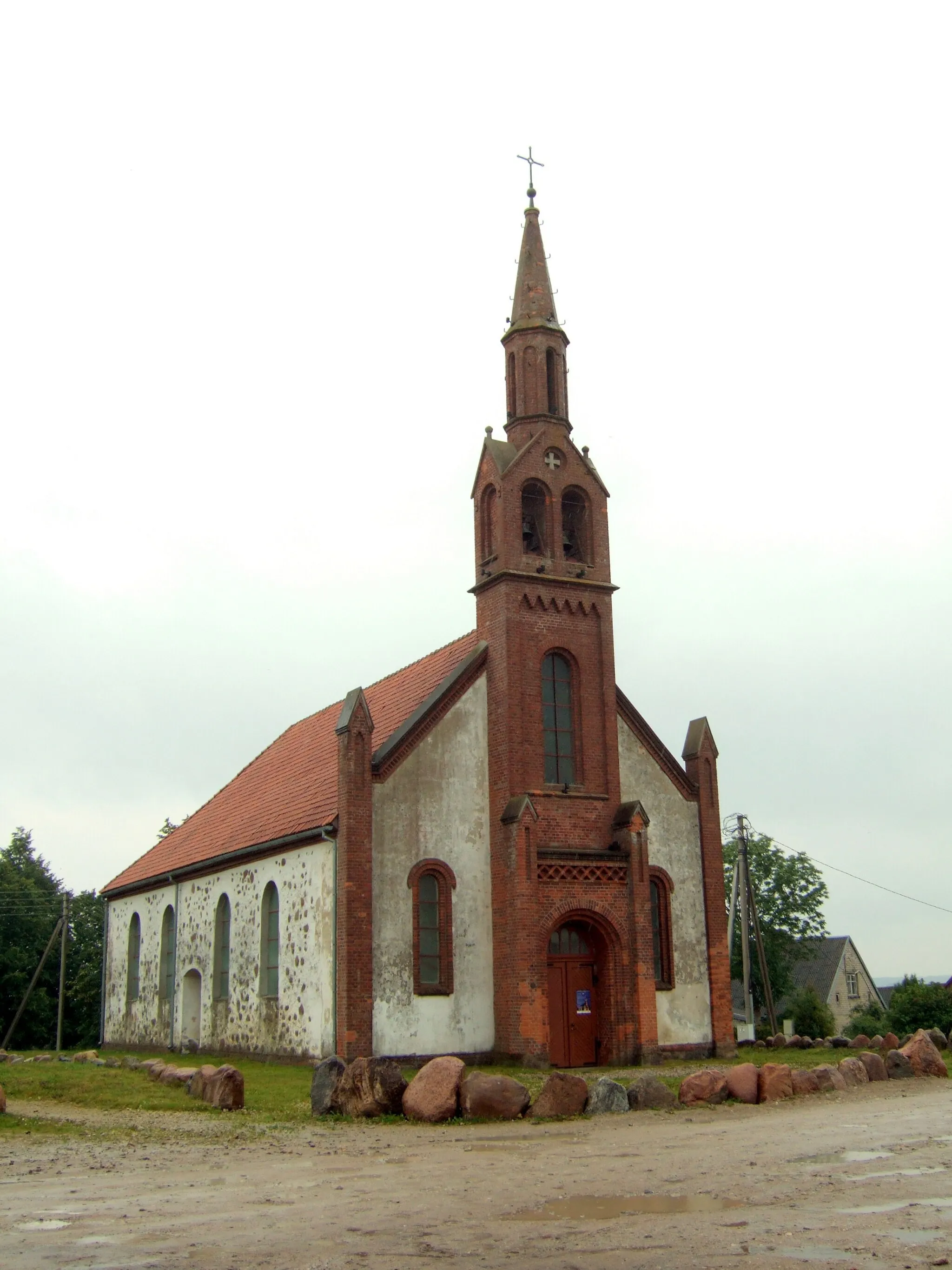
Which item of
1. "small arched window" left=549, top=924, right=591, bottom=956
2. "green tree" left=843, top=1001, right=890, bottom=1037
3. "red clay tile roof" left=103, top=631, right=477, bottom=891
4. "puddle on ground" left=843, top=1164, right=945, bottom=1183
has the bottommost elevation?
"green tree" left=843, top=1001, right=890, bottom=1037

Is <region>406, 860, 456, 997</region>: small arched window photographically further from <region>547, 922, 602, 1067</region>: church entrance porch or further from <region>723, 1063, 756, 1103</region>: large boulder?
<region>723, 1063, 756, 1103</region>: large boulder

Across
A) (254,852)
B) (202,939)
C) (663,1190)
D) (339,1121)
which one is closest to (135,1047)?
(202,939)

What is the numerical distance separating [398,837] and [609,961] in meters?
5.77

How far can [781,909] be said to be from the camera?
64.7 meters

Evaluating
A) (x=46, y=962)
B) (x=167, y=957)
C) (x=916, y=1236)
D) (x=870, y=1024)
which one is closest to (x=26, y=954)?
(x=46, y=962)

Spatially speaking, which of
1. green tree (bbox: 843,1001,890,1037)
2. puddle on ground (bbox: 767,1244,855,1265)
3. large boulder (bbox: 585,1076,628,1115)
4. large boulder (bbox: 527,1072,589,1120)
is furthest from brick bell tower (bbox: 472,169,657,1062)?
puddle on ground (bbox: 767,1244,855,1265)

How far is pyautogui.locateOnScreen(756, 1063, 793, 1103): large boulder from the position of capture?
1966cm

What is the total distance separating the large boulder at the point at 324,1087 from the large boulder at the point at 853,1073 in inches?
352

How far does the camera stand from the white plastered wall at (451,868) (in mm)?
26781

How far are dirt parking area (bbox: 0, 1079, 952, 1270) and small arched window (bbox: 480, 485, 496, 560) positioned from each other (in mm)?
15529

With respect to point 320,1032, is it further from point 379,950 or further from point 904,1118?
point 904,1118

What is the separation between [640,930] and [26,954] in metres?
40.0

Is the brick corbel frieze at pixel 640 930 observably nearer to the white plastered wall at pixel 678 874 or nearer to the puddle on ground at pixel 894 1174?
the white plastered wall at pixel 678 874

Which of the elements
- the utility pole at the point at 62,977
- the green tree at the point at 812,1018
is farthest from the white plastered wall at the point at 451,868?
the utility pole at the point at 62,977
